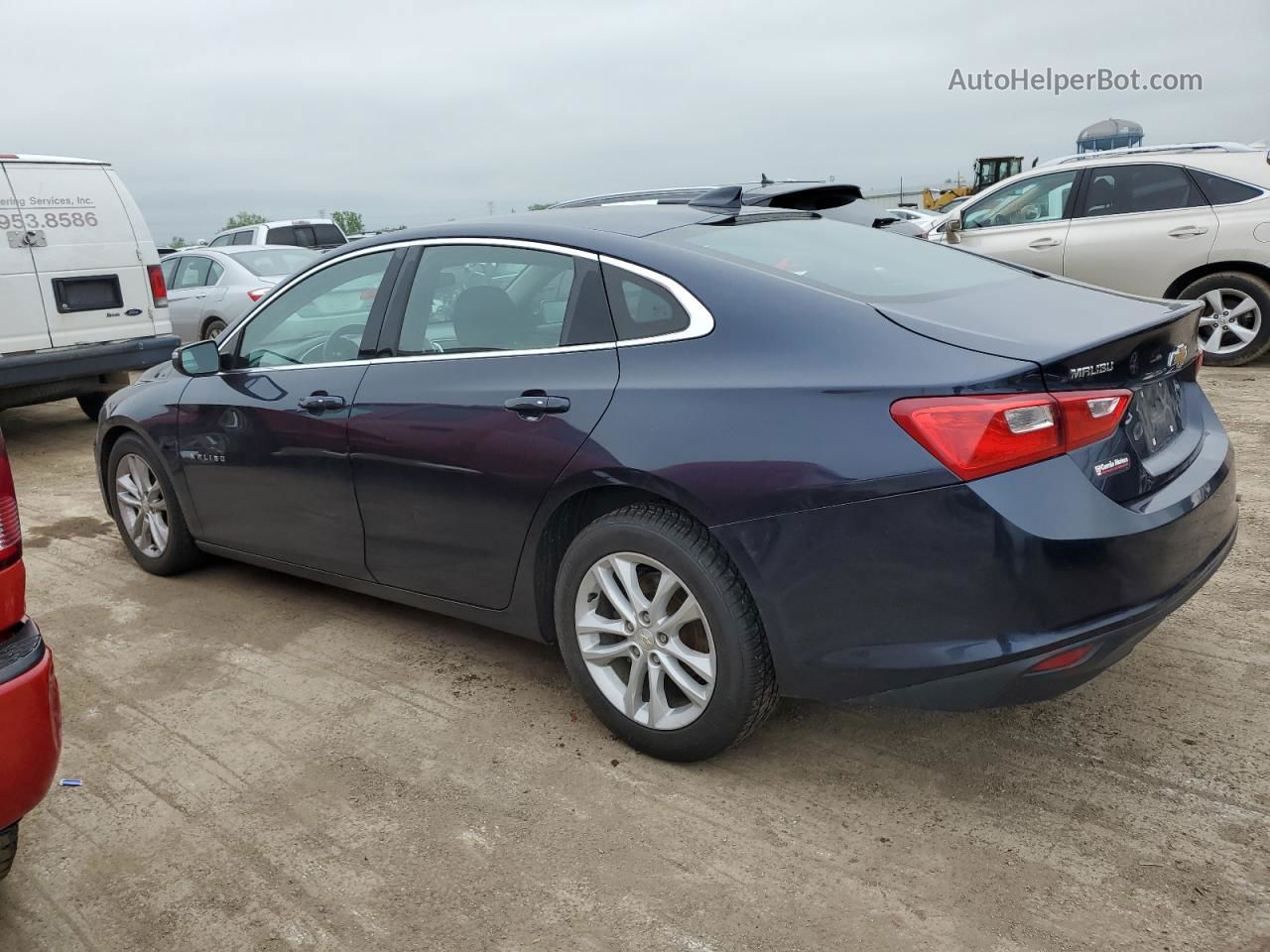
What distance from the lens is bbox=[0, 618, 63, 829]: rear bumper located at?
2121 millimetres

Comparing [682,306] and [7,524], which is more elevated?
[682,306]

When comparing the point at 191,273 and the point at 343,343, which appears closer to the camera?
the point at 343,343

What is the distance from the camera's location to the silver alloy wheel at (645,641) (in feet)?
9.26

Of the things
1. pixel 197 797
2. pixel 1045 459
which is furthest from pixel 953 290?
pixel 197 797

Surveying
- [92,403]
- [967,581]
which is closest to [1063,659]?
[967,581]

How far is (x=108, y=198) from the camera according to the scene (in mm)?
8172

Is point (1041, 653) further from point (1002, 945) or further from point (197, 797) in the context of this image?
point (197, 797)

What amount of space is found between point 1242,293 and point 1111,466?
23.0 feet

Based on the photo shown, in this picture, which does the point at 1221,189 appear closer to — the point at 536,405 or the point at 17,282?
the point at 536,405

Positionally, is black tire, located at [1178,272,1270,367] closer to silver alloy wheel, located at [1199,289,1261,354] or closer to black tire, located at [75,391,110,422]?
silver alloy wheel, located at [1199,289,1261,354]

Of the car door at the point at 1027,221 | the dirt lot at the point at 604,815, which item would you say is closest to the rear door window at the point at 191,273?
the car door at the point at 1027,221

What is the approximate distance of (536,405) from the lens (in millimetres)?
3078

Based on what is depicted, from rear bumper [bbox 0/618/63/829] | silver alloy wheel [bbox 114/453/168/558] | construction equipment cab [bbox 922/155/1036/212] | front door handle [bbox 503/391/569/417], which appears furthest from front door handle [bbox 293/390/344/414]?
construction equipment cab [bbox 922/155/1036/212]

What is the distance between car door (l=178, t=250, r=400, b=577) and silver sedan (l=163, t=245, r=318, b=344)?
808 cm
